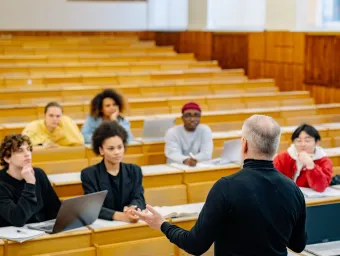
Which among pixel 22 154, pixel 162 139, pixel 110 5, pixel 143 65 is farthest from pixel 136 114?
pixel 110 5

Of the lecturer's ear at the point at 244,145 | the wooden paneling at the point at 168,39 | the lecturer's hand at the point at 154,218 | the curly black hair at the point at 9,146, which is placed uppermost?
the wooden paneling at the point at 168,39

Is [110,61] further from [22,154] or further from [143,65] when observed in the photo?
[22,154]

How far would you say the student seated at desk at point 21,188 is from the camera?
101 inches

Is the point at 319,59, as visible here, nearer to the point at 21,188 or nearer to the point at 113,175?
the point at 113,175

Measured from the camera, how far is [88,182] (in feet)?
9.40

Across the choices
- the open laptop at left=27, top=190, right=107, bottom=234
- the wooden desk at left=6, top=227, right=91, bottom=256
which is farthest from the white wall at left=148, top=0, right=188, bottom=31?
the wooden desk at left=6, top=227, right=91, bottom=256

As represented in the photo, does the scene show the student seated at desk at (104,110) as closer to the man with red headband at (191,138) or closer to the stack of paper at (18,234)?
the man with red headband at (191,138)

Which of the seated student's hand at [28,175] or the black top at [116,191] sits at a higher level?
the seated student's hand at [28,175]

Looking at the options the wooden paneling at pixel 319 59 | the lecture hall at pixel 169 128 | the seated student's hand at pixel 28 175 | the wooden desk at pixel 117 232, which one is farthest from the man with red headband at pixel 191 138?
the wooden paneling at pixel 319 59

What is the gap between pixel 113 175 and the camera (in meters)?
2.91

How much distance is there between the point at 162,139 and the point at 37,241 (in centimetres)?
183

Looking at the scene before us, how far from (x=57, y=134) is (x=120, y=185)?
4.07ft

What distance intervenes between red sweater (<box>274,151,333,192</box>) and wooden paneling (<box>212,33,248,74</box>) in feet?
13.2

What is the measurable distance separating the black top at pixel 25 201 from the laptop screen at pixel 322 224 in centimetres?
104
